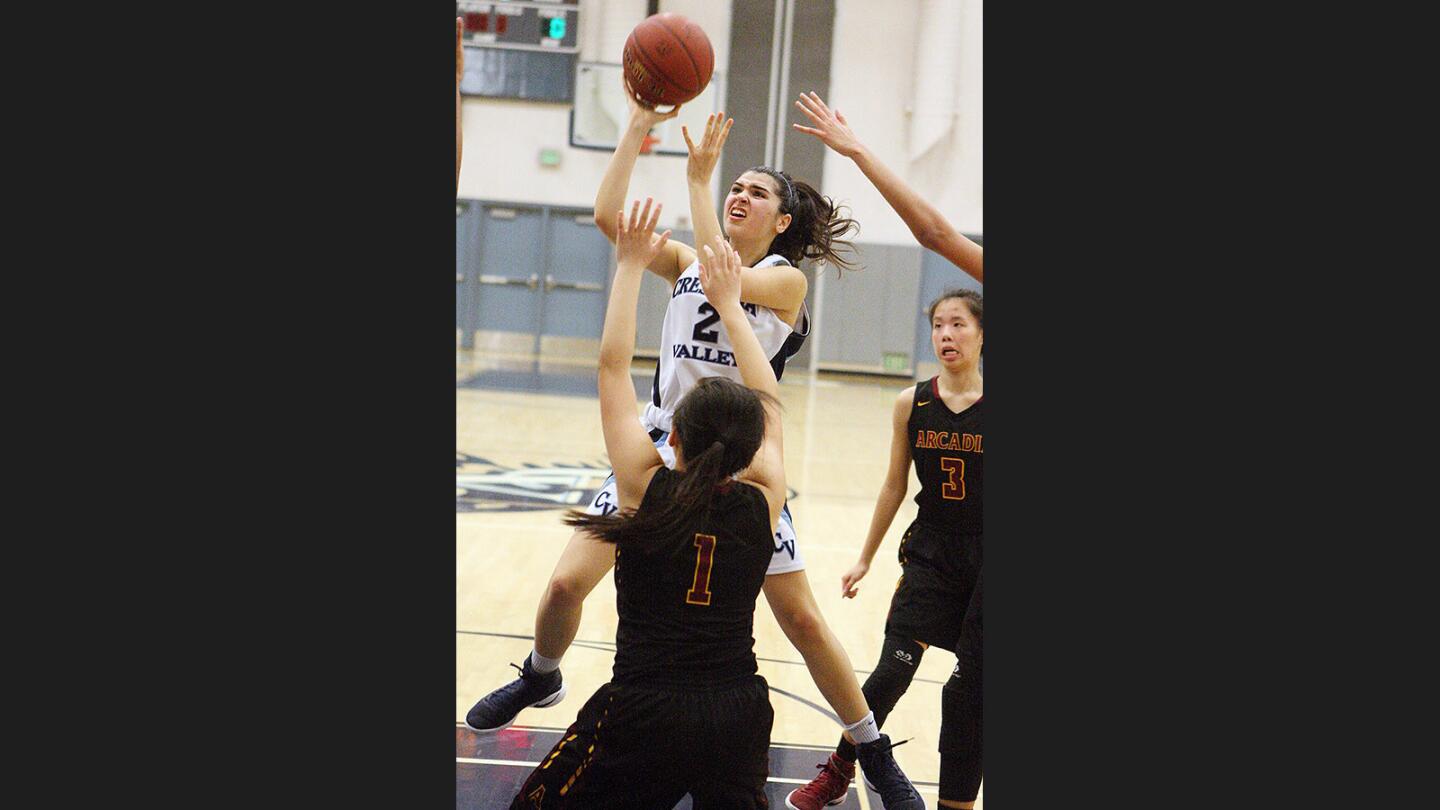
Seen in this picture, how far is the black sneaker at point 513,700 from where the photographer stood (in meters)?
3.62

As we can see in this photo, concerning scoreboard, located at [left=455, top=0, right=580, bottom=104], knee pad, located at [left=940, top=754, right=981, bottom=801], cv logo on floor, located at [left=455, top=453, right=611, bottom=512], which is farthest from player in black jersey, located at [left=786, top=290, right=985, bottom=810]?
scoreboard, located at [left=455, top=0, right=580, bottom=104]

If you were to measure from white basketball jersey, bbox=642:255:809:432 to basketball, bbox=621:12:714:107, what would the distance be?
47 cm

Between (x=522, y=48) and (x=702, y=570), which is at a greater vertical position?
(x=522, y=48)

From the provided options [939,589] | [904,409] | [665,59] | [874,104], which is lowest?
[939,589]

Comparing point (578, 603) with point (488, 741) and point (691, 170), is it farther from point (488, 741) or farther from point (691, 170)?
point (691, 170)

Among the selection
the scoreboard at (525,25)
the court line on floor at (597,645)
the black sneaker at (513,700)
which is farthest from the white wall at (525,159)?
the black sneaker at (513,700)

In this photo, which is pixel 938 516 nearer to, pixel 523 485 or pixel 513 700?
pixel 513 700

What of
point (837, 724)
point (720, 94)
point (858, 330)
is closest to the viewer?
point (837, 724)

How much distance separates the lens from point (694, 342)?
350 cm

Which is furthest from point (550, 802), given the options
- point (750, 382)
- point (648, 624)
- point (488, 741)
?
point (488, 741)

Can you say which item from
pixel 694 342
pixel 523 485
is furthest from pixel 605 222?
pixel 523 485

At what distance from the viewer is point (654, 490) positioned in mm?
2479

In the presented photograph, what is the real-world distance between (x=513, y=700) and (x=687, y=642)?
137cm

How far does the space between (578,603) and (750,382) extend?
1.03 m
